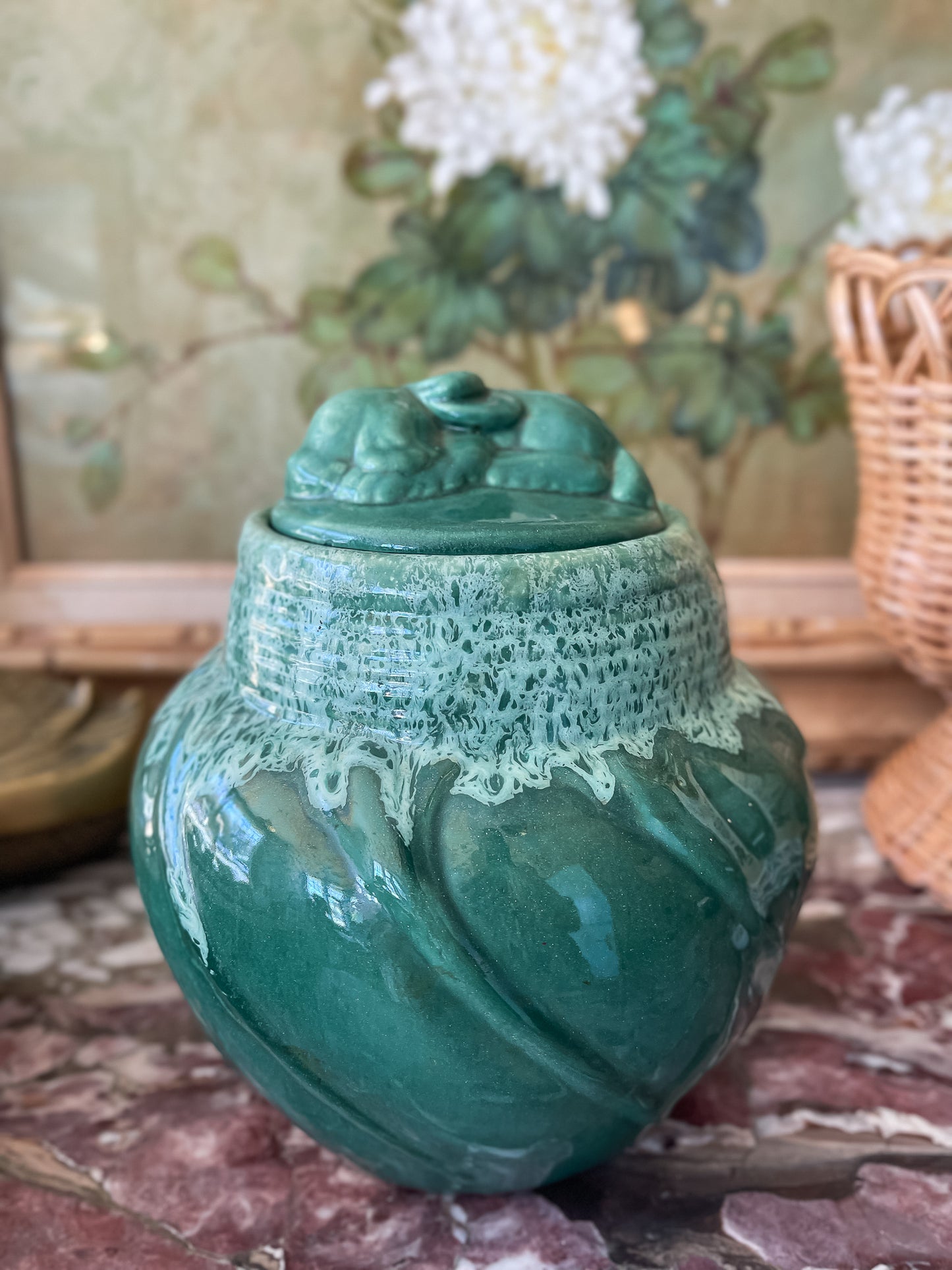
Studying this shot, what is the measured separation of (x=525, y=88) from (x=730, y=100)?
0.15 meters

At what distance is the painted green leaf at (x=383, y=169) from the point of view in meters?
0.79

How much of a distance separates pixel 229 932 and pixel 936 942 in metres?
0.49

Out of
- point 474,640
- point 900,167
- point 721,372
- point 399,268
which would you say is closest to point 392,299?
point 399,268

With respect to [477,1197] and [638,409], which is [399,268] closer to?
[638,409]

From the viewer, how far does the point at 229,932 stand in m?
0.38

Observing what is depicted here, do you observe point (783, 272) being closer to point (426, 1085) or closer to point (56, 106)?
point (56, 106)

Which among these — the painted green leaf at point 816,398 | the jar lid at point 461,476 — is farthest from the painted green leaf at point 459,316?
the jar lid at point 461,476

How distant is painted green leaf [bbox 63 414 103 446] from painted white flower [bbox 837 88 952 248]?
1.96 feet

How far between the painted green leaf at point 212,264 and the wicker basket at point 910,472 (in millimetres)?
434

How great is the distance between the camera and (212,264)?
81 centimetres

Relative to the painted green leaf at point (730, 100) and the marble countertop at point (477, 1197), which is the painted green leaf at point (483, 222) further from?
the marble countertop at point (477, 1197)

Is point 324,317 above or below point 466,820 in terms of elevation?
above

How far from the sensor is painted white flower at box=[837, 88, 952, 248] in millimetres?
797

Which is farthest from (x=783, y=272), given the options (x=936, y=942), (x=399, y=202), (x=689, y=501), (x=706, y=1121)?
(x=706, y=1121)
